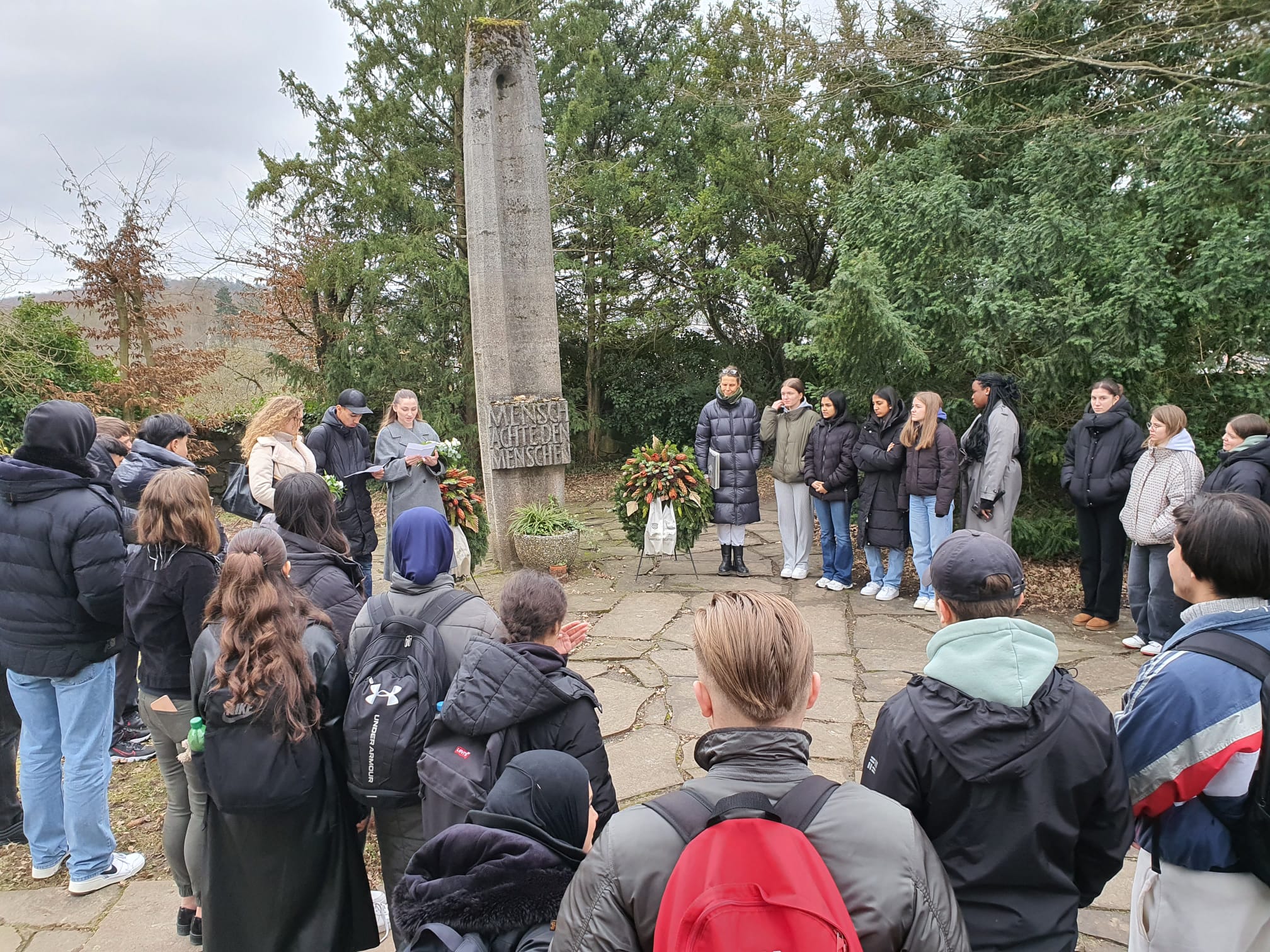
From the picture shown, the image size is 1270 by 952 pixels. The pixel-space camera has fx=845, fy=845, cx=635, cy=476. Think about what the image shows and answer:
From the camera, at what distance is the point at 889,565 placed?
745 cm

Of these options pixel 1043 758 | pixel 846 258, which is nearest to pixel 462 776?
pixel 1043 758

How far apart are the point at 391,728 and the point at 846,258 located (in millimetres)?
6150

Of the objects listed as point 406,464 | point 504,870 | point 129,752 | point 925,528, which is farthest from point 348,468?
point 504,870

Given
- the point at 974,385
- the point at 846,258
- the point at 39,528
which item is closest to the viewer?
the point at 39,528

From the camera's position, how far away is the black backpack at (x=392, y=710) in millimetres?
2590

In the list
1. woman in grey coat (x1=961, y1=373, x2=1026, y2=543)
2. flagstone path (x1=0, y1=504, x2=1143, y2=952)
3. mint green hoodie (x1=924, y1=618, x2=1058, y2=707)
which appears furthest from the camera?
woman in grey coat (x1=961, y1=373, x2=1026, y2=543)

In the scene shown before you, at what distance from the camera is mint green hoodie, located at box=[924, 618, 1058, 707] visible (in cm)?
187

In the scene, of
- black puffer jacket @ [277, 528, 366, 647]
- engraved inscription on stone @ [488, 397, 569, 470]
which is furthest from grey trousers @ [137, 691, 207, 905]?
→ engraved inscription on stone @ [488, 397, 569, 470]

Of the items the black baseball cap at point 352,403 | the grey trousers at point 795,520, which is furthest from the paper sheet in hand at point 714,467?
the black baseball cap at point 352,403

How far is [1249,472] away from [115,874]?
6.25m

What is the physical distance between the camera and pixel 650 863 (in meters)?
1.42

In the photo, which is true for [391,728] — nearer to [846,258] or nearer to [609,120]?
[846,258]

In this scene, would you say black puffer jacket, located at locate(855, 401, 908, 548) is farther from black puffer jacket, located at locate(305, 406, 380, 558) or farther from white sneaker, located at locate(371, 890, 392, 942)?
white sneaker, located at locate(371, 890, 392, 942)

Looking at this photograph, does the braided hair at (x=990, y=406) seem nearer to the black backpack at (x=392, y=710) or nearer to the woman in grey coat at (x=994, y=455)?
the woman in grey coat at (x=994, y=455)
